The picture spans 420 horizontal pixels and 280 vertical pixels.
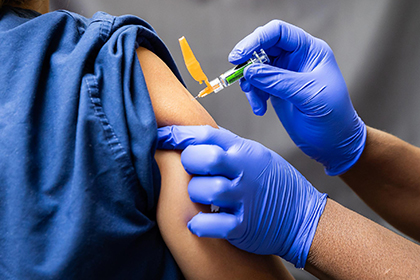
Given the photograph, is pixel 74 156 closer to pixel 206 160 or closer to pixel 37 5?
pixel 206 160

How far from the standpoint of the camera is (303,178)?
1008mm

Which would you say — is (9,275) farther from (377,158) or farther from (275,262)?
(377,158)

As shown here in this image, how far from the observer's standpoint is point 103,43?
758 millimetres

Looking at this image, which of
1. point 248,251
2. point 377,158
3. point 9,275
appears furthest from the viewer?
point 377,158

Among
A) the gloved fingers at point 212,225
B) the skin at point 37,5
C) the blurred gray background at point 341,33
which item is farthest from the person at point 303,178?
the blurred gray background at point 341,33

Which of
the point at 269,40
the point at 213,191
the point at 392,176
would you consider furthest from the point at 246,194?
the point at 392,176

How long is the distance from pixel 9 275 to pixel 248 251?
0.58m

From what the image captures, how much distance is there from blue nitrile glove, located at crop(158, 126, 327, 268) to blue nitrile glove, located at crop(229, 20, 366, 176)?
0.27 metres

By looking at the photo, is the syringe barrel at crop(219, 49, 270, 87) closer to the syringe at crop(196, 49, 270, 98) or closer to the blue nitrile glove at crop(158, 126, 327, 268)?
the syringe at crop(196, 49, 270, 98)

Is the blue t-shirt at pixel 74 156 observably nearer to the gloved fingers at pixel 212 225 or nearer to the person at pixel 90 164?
the person at pixel 90 164

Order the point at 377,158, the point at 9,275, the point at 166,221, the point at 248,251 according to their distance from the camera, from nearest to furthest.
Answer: the point at 9,275 → the point at 166,221 → the point at 248,251 → the point at 377,158

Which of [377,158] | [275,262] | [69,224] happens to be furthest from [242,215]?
[377,158]

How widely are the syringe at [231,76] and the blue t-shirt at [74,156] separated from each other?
0.35 meters

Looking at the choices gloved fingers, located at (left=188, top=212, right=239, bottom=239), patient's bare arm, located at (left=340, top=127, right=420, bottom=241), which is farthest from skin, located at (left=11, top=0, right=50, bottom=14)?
patient's bare arm, located at (left=340, top=127, right=420, bottom=241)
